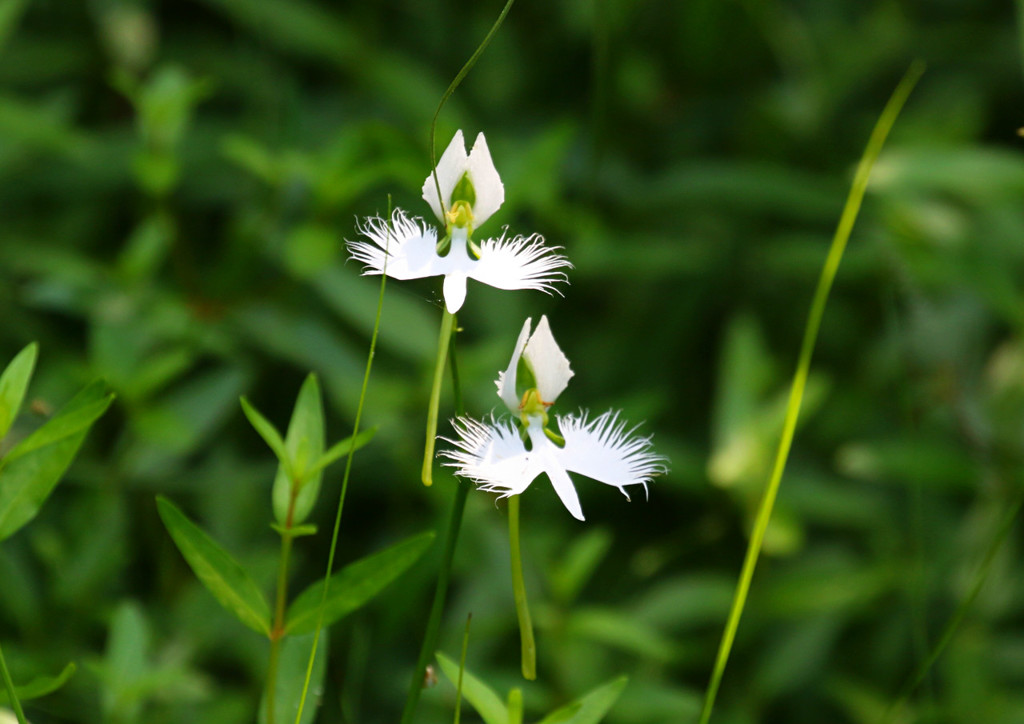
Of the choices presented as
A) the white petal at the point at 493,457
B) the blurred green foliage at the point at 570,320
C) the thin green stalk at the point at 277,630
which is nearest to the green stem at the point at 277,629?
the thin green stalk at the point at 277,630

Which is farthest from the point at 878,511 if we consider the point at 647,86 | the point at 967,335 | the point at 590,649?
the point at 647,86

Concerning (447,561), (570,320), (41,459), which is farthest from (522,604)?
(570,320)

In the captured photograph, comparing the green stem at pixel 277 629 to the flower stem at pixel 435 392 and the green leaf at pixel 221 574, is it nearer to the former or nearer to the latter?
the green leaf at pixel 221 574

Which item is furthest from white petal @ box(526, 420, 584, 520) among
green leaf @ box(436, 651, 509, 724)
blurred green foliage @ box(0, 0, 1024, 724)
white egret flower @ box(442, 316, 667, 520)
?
blurred green foliage @ box(0, 0, 1024, 724)

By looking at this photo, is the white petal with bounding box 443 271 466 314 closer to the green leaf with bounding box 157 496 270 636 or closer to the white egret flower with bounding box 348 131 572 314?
the white egret flower with bounding box 348 131 572 314

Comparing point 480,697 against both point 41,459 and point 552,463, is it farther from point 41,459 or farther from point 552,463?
point 41,459

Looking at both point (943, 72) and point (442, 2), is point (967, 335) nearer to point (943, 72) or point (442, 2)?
point (943, 72)
